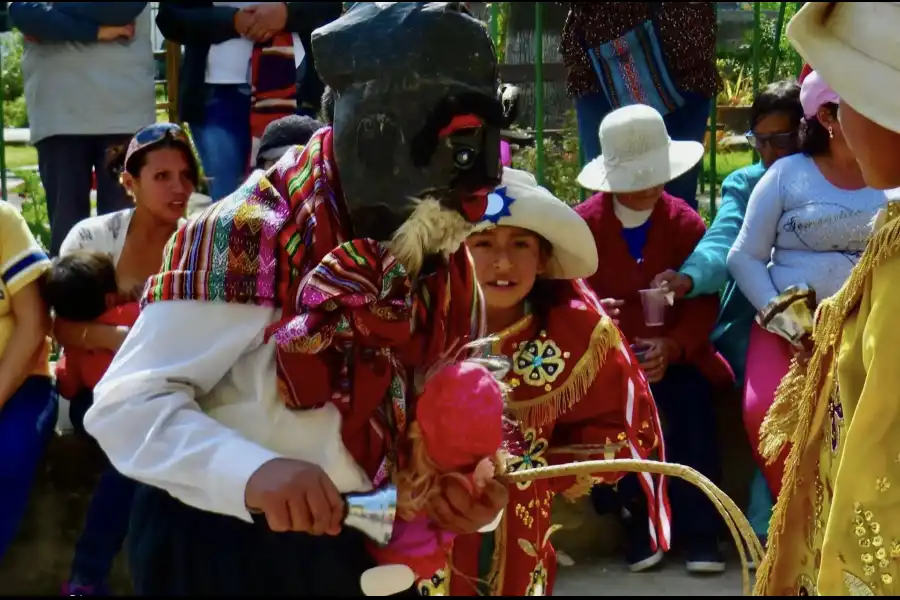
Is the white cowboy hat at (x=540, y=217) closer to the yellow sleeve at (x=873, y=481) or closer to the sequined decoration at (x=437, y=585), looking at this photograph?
the sequined decoration at (x=437, y=585)

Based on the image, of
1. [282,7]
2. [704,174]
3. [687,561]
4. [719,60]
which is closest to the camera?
[687,561]

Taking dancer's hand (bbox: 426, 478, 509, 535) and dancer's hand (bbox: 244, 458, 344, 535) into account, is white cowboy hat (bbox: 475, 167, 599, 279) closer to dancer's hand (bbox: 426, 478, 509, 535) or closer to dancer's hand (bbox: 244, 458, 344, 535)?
dancer's hand (bbox: 426, 478, 509, 535)

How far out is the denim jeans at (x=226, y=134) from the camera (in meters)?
Result: 4.54

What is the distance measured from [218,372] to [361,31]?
1.79 feet

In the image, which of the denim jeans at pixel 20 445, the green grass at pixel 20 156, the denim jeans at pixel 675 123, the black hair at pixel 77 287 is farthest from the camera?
the green grass at pixel 20 156

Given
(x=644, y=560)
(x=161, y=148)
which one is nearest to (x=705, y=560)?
(x=644, y=560)

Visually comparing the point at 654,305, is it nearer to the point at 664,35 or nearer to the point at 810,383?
the point at 664,35

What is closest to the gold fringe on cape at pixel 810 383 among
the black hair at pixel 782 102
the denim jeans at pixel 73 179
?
the black hair at pixel 782 102

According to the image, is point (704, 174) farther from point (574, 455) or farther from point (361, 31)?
point (361, 31)

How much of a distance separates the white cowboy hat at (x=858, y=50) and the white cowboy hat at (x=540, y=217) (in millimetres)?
1035

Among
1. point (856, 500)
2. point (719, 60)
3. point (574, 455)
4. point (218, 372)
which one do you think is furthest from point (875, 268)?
point (719, 60)

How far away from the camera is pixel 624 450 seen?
10.4 ft

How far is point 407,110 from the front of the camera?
185 centimetres

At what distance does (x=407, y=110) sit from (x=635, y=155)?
2.41 m
